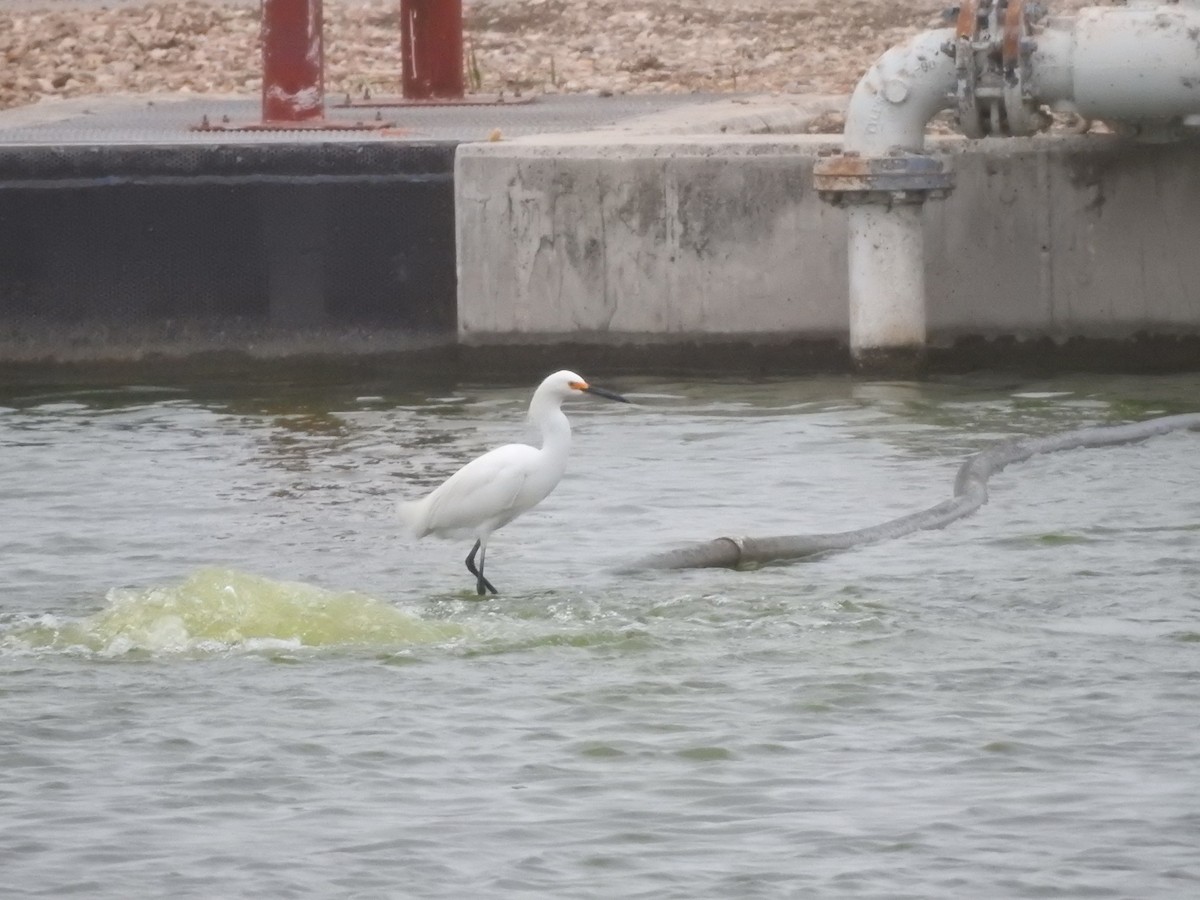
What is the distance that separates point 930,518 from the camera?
30.5ft

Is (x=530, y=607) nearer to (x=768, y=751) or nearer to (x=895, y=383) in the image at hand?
(x=768, y=751)

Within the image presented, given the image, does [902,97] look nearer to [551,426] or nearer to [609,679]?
[551,426]

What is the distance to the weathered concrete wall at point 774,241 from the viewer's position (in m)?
13.0

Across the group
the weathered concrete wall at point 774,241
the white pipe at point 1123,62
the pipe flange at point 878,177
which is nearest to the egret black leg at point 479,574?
the pipe flange at point 878,177

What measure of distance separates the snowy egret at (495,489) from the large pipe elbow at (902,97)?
364 cm

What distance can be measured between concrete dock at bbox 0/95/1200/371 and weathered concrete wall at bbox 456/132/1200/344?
0.04 feet

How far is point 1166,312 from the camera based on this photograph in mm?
12984

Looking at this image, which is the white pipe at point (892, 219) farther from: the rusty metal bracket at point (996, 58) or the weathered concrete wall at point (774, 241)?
the weathered concrete wall at point (774, 241)

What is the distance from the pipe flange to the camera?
479 inches

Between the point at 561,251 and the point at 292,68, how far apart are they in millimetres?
2775

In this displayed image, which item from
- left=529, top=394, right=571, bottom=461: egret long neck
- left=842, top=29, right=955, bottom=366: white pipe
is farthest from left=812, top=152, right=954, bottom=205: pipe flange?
left=529, top=394, right=571, bottom=461: egret long neck

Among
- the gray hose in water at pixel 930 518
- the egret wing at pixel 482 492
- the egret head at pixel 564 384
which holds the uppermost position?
the egret head at pixel 564 384

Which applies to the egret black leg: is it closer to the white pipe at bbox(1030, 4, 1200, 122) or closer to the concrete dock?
the white pipe at bbox(1030, 4, 1200, 122)

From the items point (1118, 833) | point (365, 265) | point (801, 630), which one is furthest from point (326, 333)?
point (1118, 833)
